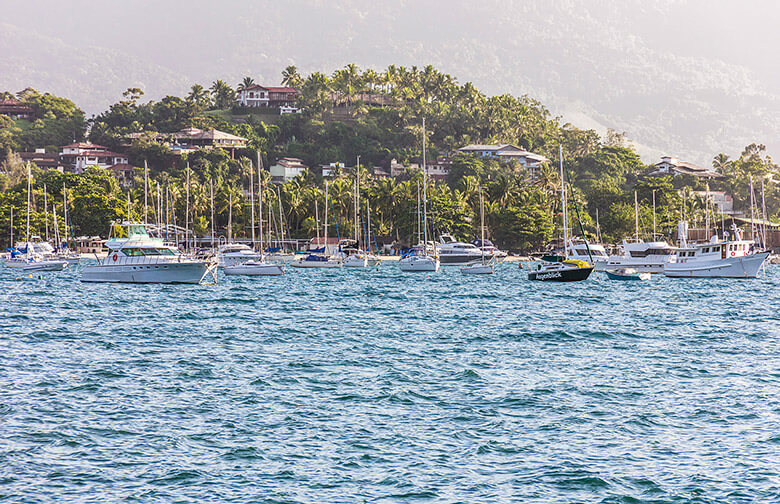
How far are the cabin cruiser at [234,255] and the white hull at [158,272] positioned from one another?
23.2 metres

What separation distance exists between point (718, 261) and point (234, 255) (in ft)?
172

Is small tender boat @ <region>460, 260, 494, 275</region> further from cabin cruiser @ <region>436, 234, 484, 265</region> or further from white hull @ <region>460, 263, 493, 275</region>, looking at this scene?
cabin cruiser @ <region>436, 234, 484, 265</region>

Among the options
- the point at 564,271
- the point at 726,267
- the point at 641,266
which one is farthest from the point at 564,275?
the point at 726,267

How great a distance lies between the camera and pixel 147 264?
7212 cm

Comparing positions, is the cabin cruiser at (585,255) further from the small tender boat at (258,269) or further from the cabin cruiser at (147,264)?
the cabin cruiser at (147,264)

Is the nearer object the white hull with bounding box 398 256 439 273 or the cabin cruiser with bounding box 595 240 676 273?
the cabin cruiser with bounding box 595 240 676 273

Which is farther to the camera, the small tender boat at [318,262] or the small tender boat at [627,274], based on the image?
the small tender boat at [318,262]

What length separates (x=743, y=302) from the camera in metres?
59.9

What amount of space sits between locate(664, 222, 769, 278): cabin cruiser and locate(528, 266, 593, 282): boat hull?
1276 cm

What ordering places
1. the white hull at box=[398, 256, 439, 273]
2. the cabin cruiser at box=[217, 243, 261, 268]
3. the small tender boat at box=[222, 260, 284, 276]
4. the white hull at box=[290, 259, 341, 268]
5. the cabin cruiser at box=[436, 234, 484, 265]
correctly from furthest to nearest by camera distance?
the cabin cruiser at box=[436, 234, 484, 265] < the white hull at box=[290, 259, 341, 268] < the cabin cruiser at box=[217, 243, 261, 268] < the white hull at box=[398, 256, 439, 273] < the small tender boat at box=[222, 260, 284, 276]

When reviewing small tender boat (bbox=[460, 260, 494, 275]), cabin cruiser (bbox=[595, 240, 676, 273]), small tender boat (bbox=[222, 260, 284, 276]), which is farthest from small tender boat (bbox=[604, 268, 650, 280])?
small tender boat (bbox=[222, 260, 284, 276])

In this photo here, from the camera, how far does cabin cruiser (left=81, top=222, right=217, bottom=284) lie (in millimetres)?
72438

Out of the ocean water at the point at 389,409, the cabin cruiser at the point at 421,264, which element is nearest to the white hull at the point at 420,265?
the cabin cruiser at the point at 421,264

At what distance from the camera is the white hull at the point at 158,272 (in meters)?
72.4
